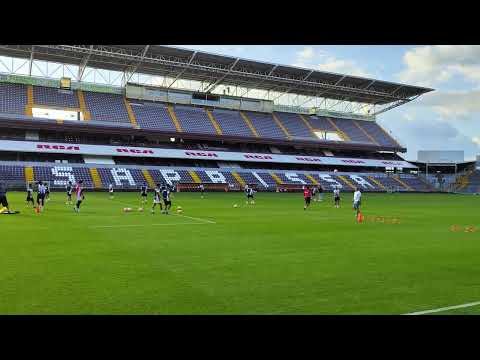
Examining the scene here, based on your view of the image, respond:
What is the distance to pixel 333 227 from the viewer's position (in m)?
19.2

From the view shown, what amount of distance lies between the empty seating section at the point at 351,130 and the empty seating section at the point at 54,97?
4883 centimetres

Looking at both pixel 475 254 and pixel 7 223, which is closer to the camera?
pixel 475 254

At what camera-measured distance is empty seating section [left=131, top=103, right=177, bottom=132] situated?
65.2m

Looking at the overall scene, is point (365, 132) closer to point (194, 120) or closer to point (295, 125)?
point (295, 125)

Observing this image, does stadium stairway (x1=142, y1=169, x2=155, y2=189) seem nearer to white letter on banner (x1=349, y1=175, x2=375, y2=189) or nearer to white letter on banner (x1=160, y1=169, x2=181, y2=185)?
white letter on banner (x1=160, y1=169, x2=181, y2=185)

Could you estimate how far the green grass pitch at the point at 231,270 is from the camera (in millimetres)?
6824

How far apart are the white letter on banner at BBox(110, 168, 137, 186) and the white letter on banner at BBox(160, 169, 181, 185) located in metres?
4.73

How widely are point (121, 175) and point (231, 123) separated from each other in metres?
23.5

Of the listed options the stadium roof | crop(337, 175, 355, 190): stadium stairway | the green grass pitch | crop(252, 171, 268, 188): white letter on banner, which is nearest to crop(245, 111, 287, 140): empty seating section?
the stadium roof

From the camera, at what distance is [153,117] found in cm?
6706
